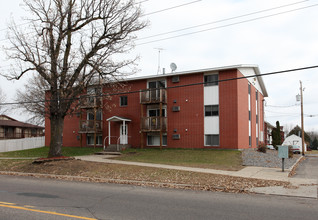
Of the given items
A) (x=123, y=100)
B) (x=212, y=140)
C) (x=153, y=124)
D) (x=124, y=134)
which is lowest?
(x=212, y=140)

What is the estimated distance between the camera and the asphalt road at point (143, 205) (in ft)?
22.2

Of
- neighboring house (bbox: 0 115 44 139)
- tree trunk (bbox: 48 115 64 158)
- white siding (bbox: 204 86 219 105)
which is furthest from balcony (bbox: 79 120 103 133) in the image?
neighboring house (bbox: 0 115 44 139)

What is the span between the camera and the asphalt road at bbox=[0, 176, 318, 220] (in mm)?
6773

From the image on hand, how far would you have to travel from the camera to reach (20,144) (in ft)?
120

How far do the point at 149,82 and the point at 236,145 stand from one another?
10444 millimetres

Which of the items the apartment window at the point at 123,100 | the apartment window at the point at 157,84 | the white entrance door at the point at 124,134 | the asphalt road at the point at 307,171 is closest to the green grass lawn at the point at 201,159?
the asphalt road at the point at 307,171

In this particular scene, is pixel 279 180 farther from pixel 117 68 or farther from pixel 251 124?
pixel 251 124

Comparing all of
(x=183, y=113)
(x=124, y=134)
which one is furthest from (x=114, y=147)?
(x=183, y=113)

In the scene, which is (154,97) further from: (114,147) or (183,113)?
(114,147)

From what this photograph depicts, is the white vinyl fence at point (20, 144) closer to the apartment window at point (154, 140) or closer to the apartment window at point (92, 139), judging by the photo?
the apartment window at point (92, 139)

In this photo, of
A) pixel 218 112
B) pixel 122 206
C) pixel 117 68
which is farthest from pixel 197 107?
pixel 122 206

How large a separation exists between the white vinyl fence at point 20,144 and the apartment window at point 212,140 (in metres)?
22.8

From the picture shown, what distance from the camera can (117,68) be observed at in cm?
1859

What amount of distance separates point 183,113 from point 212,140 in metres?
3.63
